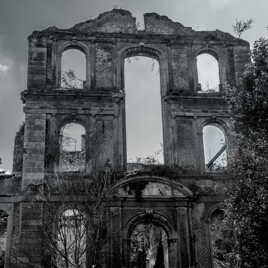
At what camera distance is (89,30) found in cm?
2122

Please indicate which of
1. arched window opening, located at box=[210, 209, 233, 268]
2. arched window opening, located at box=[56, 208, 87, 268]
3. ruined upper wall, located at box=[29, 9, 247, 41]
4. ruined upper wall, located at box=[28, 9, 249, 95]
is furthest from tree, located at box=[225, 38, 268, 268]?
ruined upper wall, located at box=[29, 9, 247, 41]

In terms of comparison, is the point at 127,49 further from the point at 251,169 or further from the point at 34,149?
the point at 251,169

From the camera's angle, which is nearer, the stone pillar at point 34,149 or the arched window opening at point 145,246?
the stone pillar at point 34,149

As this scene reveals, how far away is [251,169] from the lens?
12.5 m

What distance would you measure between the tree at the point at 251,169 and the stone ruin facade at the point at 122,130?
3.33m

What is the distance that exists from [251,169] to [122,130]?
310 inches

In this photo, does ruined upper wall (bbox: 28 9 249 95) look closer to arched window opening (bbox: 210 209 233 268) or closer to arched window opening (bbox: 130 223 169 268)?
arched window opening (bbox: 210 209 233 268)

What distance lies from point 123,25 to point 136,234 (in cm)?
1304

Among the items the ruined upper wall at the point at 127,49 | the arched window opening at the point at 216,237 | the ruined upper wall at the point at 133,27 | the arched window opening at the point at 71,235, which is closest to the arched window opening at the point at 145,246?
the arched window opening at the point at 216,237

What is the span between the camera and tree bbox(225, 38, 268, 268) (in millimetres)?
11852

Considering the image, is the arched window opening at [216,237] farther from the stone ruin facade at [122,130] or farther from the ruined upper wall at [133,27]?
the ruined upper wall at [133,27]

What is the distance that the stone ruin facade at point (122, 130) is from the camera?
17.5m

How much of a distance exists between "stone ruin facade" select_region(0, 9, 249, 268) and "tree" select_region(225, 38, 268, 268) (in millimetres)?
3331

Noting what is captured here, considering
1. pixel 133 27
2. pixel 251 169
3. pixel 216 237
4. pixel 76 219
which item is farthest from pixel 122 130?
pixel 251 169
